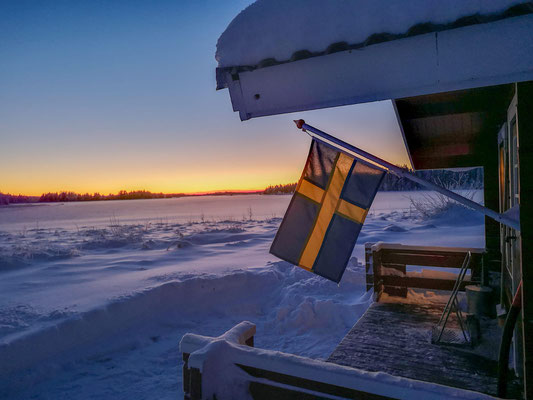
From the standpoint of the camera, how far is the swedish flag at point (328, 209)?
3336mm

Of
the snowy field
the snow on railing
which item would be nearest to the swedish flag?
the snow on railing

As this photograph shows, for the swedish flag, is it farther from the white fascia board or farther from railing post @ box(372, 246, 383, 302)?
railing post @ box(372, 246, 383, 302)

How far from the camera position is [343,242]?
11.0 feet

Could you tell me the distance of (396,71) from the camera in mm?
1990

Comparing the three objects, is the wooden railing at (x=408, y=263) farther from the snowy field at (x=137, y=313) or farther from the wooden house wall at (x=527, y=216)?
the wooden house wall at (x=527, y=216)

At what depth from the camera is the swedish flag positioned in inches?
131

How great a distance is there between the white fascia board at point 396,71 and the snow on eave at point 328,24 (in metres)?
0.09

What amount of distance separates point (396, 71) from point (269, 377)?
2.26 metres

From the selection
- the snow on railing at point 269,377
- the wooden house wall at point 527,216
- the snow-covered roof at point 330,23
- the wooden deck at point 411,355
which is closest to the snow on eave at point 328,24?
the snow-covered roof at point 330,23

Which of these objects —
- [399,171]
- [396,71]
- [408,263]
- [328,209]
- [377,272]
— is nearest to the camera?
[396,71]

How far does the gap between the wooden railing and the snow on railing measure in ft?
15.4

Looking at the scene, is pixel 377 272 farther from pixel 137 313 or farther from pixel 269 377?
pixel 137 313

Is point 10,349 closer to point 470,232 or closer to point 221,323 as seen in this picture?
point 221,323

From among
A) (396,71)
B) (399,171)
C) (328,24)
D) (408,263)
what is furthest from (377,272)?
(328,24)
